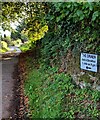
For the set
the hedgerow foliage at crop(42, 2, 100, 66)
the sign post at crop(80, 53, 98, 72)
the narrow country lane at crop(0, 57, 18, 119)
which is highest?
the hedgerow foliage at crop(42, 2, 100, 66)

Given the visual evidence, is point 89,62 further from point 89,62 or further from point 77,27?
point 77,27

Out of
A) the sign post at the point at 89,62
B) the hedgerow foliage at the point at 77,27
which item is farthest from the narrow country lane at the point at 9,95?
the sign post at the point at 89,62

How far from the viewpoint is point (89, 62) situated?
398 cm

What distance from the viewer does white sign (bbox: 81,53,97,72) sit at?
3.83 m

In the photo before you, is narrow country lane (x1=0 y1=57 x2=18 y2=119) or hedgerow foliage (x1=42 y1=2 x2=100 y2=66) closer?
hedgerow foliage (x1=42 y1=2 x2=100 y2=66)

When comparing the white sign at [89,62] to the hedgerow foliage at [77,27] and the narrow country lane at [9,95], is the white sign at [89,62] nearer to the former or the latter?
the hedgerow foliage at [77,27]

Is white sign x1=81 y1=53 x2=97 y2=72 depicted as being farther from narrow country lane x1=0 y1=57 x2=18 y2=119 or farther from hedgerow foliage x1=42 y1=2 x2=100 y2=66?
narrow country lane x1=0 y1=57 x2=18 y2=119

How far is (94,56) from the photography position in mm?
3826

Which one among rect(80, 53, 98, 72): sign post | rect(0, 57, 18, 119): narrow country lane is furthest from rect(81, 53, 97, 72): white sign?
rect(0, 57, 18, 119): narrow country lane

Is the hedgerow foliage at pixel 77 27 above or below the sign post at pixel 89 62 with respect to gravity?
above

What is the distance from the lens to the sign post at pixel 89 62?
3.83m

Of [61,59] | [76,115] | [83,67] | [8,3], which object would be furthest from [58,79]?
[8,3]

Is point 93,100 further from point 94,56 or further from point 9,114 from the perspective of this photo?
point 9,114

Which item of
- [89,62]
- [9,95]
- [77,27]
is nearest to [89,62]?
[89,62]
